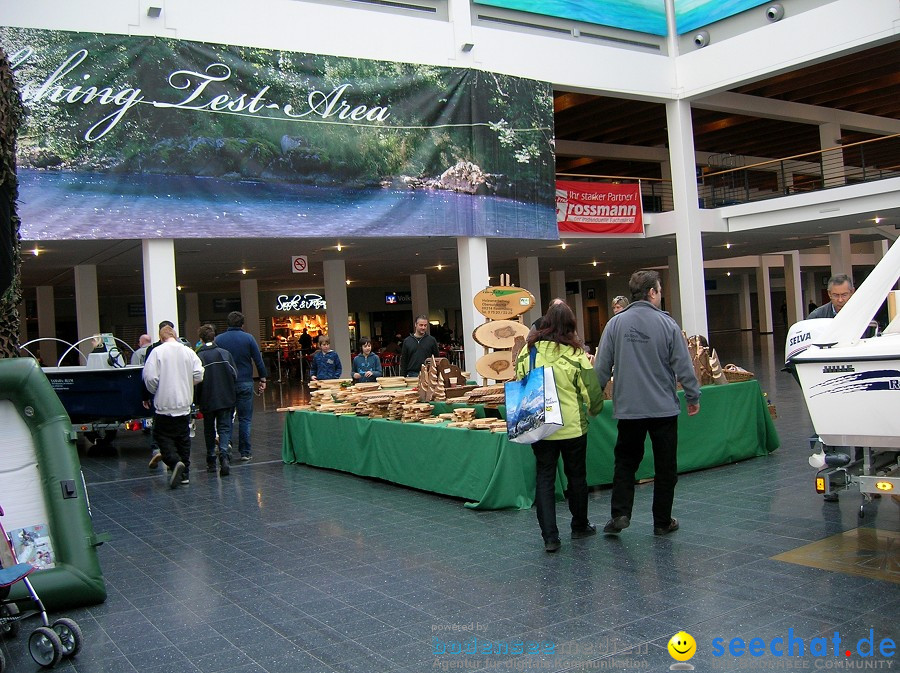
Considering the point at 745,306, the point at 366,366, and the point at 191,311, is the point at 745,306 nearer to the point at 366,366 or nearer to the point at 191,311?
the point at 191,311

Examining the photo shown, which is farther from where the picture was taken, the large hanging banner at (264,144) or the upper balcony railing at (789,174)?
the upper balcony railing at (789,174)

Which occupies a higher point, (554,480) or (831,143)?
(831,143)

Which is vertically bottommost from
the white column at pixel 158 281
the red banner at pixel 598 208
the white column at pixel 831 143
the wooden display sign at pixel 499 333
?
the wooden display sign at pixel 499 333

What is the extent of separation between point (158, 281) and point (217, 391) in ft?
14.4

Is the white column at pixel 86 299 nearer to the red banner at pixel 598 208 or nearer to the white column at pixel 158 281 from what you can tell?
the white column at pixel 158 281

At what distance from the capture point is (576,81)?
16.8 m

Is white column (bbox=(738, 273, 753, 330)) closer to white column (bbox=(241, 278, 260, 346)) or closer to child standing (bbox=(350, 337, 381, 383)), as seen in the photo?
white column (bbox=(241, 278, 260, 346))

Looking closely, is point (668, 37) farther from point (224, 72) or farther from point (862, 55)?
point (224, 72)

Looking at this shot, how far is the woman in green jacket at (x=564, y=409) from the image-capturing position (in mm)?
5406

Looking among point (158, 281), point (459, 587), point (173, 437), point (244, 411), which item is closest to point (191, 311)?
point (158, 281)

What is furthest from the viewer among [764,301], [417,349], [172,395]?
[764,301]

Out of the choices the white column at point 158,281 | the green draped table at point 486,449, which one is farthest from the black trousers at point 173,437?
the white column at point 158,281

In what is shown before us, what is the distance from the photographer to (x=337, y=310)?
21469 millimetres

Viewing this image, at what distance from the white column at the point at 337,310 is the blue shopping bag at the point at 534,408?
15981 millimetres
